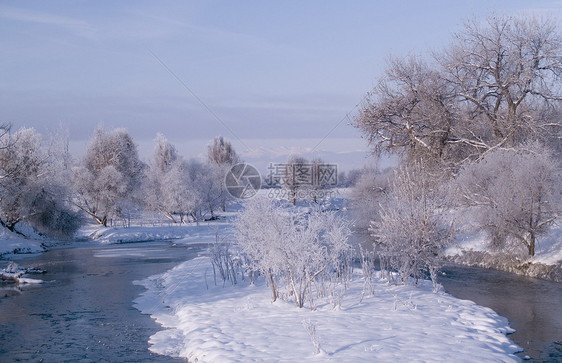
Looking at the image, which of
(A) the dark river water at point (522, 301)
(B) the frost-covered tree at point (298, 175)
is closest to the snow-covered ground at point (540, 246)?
(A) the dark river water at point (522, 301)

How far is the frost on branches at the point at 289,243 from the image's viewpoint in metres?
13.0

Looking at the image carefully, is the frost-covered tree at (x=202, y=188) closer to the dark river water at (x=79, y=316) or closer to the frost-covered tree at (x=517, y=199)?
the dark river water at (x=79, y=316)

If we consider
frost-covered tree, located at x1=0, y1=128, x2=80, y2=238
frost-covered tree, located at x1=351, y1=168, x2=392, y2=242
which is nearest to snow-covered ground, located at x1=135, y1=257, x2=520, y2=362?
frost-covered tree, located at x1=351, y1=168, x2=392, y2=242

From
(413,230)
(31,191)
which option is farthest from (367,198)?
(31,191)

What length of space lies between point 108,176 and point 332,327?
41877mm

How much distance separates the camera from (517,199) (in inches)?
816

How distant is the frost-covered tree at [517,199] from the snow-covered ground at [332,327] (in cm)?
634

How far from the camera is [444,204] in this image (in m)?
17.0

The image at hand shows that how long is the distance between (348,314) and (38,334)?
7460mm

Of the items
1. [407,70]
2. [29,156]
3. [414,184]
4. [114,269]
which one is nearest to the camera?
[414,184]

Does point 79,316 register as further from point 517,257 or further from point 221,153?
point 221,153

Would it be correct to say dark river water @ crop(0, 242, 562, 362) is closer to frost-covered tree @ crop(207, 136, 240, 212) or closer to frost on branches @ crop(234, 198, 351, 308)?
frost on branches @ crop(234, 198, 351, 308)

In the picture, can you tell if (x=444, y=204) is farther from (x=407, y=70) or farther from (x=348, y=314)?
(x=407, y=70)

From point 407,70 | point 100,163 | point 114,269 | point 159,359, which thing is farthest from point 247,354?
point 100,163
